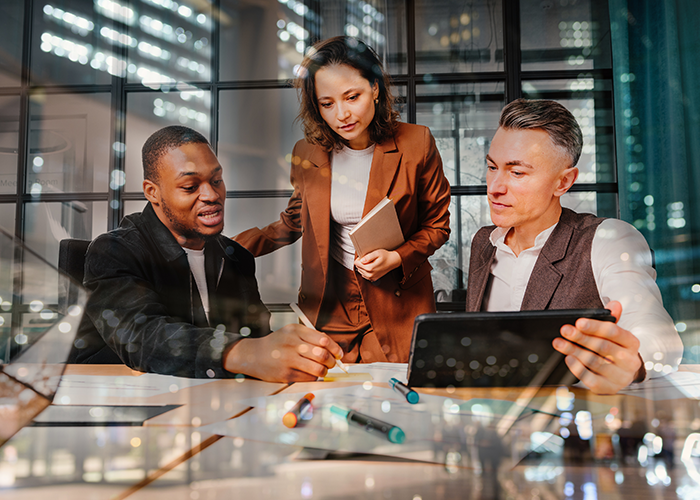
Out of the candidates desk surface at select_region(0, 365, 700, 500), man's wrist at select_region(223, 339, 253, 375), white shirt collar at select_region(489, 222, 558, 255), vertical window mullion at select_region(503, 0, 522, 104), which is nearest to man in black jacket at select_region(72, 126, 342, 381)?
man's wrist at select_region(223, 339, 253, 375)

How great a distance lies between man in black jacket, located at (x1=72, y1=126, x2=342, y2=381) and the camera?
0.53 metres

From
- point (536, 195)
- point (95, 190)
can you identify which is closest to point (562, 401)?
point (536, 195)

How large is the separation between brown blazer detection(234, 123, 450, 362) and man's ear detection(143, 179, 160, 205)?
192 millimetres

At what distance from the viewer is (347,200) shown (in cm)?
88

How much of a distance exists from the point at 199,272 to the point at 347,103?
0.48m

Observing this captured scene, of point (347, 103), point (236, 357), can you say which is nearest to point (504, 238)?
point (347, 103)

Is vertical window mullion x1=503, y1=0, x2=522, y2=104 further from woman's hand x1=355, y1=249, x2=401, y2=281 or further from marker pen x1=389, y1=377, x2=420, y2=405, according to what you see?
marker pen x1=389, y1=377, x2=420, y2=405

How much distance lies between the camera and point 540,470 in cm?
25

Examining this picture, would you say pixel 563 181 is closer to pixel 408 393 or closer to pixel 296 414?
pixel 408 393

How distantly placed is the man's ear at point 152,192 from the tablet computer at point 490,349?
2.14ft

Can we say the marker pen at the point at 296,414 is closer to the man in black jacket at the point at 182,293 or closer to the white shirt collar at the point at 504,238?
the man in black jacket at the point at 182,293

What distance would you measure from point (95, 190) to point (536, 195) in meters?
1.15

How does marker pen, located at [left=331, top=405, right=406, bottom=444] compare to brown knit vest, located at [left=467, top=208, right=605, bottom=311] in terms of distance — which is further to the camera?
brown knit vest, located at [left=467, top=208, right=605, bottom=311]

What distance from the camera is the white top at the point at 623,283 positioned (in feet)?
1.68
